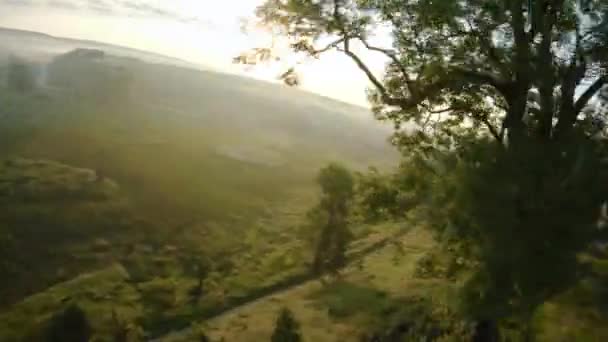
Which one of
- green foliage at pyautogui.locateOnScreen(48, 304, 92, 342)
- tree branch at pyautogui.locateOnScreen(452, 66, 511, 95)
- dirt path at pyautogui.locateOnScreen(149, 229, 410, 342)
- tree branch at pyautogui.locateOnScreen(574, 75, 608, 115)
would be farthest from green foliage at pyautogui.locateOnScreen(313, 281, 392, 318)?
tree branch at pyautogui.locateOnScreen(574, 75, 608, 115)

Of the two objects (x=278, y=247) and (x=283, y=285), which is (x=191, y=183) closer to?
(x=278, y=247)

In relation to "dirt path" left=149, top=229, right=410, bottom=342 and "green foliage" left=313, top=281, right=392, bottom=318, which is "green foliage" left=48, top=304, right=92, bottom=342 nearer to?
"dirt path" left=149, top=229, right=410, bottom=342

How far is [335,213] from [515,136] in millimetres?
73472

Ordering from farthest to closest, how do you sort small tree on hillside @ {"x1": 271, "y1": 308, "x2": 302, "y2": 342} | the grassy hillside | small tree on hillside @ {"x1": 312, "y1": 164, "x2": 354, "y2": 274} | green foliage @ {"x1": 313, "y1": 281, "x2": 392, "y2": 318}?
small tree on hillside @ {"x1": 312, "y1": 164, "x2": 354, "y2": 274} → the grassy hillside → green foliage @ {"x1": 313, "y1": 281, "x2": 392, "y2": 318} → small tree on hillside @ {"x1": 271, "y1": 308, "x2": 302, "y2": 342}

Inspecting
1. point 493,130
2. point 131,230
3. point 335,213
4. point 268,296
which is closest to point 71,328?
point 268,296

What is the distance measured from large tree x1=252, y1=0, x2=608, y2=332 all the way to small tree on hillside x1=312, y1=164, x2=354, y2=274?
7026cm

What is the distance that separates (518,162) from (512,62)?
325 centimetres

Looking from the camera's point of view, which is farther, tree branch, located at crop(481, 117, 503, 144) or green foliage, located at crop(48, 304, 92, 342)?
green foliage, located at crop(48, 304, 92, 342)

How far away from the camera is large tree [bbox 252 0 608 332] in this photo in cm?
1568

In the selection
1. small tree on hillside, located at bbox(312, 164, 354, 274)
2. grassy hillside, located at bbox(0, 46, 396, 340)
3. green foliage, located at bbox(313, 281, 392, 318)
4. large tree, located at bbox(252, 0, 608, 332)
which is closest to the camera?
large tree, located at bbox(252, 0, 608, 332)

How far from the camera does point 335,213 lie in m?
90.0

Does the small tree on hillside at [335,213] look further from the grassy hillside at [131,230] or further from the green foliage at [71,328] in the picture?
the green foliage at [71,328]

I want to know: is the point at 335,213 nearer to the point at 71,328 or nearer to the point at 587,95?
the point at 71,328

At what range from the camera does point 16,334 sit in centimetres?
7012
